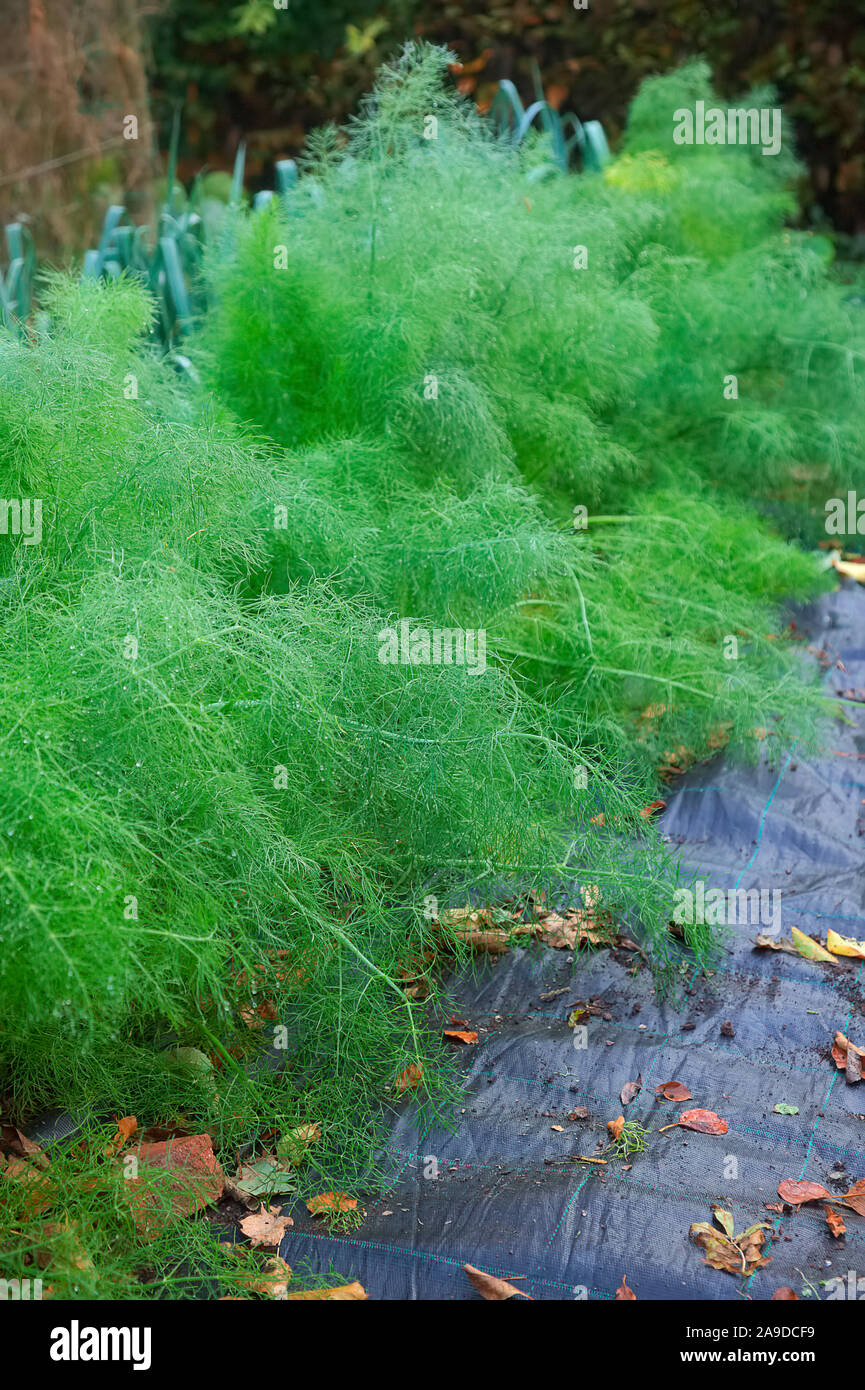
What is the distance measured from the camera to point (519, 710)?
273 centimetres

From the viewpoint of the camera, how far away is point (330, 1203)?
212 cm

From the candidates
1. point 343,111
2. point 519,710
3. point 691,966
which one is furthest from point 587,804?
point 343,111

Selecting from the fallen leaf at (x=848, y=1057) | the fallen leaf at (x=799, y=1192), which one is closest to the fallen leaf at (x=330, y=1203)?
the fallen leaf at (x=799, y=1192)

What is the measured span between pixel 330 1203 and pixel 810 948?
130 cm

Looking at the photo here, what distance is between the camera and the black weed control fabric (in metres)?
1.99

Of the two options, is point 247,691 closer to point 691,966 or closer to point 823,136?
point 691,966

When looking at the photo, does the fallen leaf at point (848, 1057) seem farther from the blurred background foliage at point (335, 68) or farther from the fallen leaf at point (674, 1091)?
the blurred background foliage at point (335, 68)

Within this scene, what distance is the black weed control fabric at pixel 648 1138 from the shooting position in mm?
1990

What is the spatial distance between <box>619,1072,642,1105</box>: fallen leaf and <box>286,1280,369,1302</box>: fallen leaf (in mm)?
652

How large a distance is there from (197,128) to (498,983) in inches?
330

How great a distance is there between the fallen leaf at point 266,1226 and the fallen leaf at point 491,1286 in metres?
0.35

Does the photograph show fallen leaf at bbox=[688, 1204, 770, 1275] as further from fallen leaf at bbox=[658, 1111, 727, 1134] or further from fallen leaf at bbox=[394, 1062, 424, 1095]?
fallen leaf at bbox=[394, 1062, 424, 1095]

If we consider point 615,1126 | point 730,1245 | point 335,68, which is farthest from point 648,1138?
point 335,68

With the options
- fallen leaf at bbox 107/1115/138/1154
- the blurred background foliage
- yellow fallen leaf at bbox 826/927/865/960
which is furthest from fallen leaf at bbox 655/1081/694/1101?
the blurred background foliage
